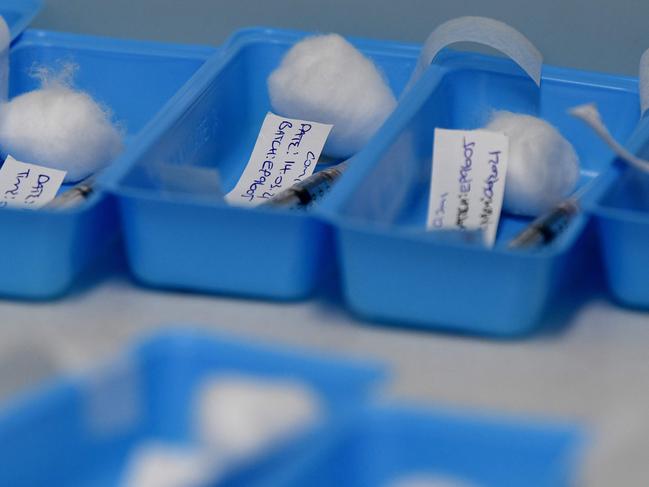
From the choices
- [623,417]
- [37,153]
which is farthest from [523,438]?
[37,153]

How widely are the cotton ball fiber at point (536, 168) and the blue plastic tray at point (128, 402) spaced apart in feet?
0.72

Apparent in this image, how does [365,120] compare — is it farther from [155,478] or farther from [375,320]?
[155,478]

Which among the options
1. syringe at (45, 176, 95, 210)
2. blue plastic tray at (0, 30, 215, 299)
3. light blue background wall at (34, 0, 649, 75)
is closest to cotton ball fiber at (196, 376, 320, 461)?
syringe at (45, 176, 95, 210)

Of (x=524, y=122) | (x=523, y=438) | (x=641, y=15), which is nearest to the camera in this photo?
(x=523, y=438)

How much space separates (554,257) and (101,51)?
0.46 meters

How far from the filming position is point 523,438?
0.68 m

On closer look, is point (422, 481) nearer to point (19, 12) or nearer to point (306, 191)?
point (306, 191)

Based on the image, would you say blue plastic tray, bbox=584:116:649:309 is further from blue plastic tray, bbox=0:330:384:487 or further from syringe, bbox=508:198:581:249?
blue plastic tray, bbox=0:330:384:487

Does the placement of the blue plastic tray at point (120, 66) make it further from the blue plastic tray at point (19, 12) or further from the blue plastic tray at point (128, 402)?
the blue plastic tray at point (128, 402)

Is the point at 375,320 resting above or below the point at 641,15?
below

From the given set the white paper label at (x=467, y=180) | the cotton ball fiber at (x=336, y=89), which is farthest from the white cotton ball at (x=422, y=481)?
the cotton ball fiber at (x=336, y=89)

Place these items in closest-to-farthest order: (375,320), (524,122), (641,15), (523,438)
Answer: (523,438), (375,320), (524,122), (641,15)

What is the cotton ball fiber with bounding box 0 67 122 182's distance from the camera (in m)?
0.96

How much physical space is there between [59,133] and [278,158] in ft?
0.53
